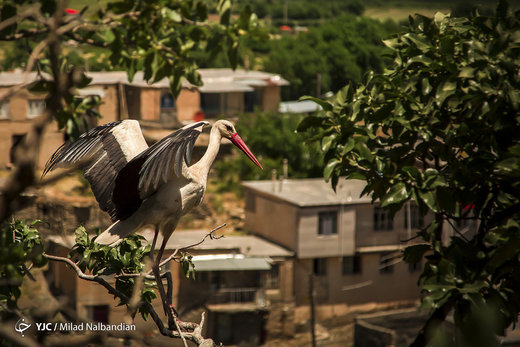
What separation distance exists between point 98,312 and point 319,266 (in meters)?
11.1

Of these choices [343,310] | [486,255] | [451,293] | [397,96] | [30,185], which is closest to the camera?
[30,185]

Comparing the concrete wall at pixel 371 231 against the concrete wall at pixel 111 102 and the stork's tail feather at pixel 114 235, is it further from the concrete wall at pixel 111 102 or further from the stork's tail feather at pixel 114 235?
the stork's tail feather at pixel 114 235

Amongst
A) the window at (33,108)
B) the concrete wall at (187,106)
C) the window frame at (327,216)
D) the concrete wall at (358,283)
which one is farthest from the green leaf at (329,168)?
the concrete wall at (187,106)

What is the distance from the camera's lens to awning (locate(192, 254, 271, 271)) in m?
36.4

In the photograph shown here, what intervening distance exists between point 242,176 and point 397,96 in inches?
1587

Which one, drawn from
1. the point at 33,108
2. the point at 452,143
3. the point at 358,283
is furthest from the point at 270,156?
the point at 452,143

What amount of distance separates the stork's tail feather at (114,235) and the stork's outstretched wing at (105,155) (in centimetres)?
16

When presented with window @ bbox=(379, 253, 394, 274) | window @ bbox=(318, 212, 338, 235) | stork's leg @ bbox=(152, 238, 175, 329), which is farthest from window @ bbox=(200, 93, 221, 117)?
stork's leg @ bbox=(152, 238, 175, 329)

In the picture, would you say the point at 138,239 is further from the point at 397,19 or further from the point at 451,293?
the point at 397,19

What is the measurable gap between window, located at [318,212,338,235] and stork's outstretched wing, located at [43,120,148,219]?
102ft

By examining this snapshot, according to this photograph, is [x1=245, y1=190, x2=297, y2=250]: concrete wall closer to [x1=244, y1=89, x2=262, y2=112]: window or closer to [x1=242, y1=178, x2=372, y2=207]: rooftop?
[x1=242, y1=178, x2=372, y2=207]: rooftop

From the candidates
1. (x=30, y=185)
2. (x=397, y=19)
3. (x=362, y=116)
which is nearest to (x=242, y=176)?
(x=397, y=19)

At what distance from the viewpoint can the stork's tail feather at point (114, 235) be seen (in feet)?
25.1

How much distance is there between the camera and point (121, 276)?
7699 mm
